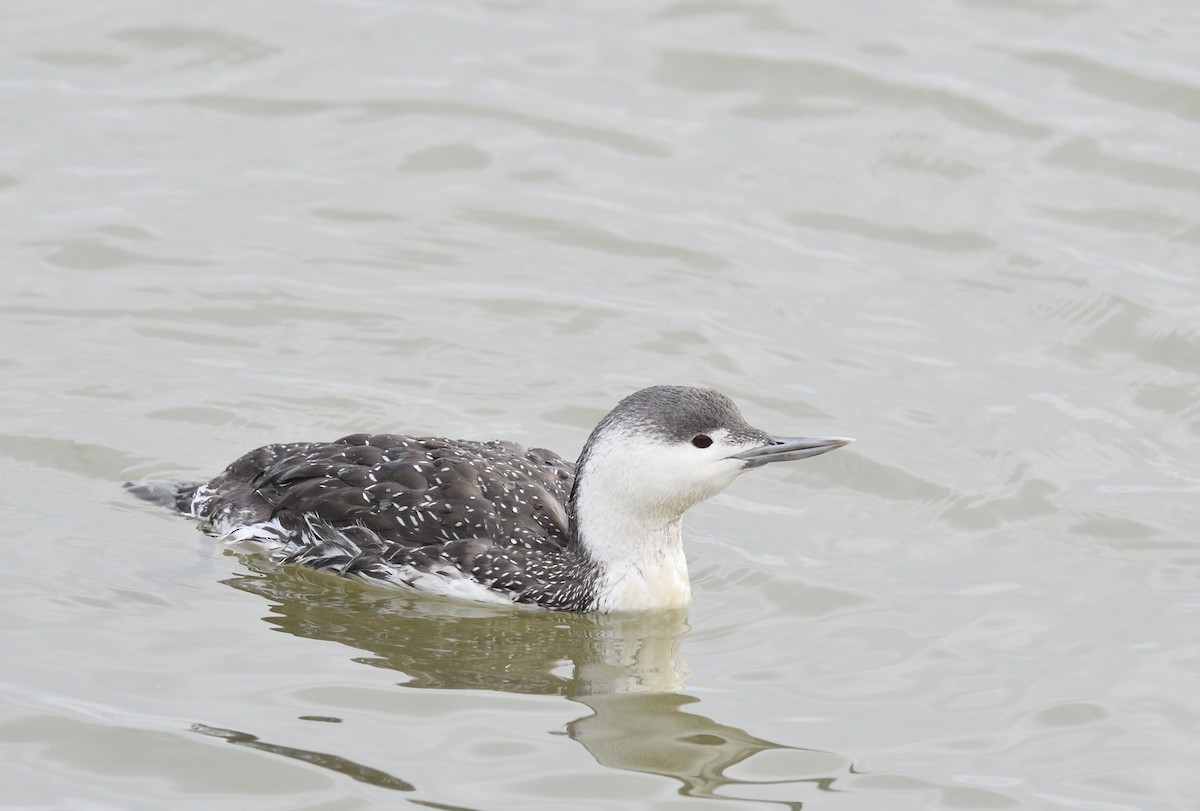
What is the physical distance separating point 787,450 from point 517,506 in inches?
53.9

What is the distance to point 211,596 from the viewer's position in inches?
334

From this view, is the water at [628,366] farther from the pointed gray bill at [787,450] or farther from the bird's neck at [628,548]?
the pointed gray bill at [787,450]

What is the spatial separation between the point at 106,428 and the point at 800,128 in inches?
239

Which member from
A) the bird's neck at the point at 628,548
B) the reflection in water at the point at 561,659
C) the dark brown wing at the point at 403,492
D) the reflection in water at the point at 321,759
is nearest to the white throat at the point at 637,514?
the bird's neck at the point at 628,548

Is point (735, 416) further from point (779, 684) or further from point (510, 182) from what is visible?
point (510, 182)

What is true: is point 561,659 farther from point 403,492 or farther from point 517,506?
point 403,492

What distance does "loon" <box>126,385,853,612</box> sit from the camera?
8180 millimetres

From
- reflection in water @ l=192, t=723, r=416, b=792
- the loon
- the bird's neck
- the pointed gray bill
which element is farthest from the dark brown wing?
reflection in water @ l=192, t=723, r=416, b=792

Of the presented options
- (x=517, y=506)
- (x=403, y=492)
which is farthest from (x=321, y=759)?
(x=517, y=506)

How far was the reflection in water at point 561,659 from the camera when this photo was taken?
23.9 ft

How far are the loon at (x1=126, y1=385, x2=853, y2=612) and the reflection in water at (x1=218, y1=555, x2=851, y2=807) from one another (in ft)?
0.32

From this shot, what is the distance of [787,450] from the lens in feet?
26.7

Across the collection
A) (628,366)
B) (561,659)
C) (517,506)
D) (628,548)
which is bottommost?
(561,659)

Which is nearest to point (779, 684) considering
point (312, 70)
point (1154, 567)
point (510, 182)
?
point (1154, 567)
